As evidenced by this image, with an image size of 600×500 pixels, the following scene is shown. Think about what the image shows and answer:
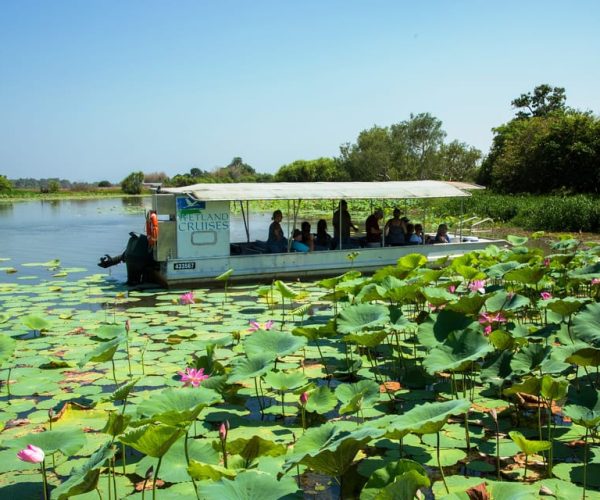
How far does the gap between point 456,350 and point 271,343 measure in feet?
4.55

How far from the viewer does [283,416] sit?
4.59m

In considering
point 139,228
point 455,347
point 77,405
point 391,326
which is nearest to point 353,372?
point 391,326

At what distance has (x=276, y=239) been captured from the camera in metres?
11.4

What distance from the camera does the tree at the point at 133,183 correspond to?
7919cm

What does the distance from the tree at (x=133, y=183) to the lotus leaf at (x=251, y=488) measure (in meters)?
78.5

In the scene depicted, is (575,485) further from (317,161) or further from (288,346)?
(317,161)

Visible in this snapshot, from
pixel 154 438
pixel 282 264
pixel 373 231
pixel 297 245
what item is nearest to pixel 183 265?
pixel 282 264

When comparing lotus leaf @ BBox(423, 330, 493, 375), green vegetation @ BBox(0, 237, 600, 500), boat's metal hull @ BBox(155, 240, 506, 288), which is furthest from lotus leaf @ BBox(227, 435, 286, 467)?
boat's metal hull @ BBox(155, 240, 506, 288)

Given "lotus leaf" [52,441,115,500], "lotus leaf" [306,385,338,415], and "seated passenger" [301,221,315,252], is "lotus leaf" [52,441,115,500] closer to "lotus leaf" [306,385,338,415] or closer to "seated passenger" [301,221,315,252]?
"lotus leaf" [306,385,338,415]

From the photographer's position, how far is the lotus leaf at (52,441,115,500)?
2508mm

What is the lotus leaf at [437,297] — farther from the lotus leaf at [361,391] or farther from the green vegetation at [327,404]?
the lotus leaf at [361,391]

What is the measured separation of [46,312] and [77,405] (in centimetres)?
421

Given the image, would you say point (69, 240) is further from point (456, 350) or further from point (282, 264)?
point (456, 350)

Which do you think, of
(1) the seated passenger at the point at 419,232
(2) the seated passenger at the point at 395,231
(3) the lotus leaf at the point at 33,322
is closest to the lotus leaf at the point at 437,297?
(3) the lotus leaf at the point at 33,322
